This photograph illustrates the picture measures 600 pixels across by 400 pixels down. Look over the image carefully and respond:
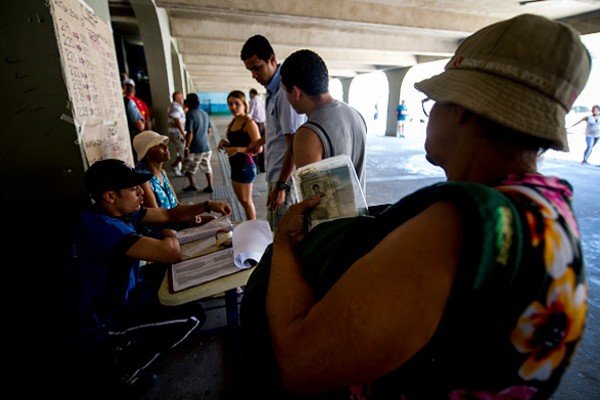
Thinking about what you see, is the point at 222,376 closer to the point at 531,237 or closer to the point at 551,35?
the point at 531,237

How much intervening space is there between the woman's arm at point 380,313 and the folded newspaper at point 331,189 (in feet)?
1.25

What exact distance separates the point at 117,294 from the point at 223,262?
56 centimetres

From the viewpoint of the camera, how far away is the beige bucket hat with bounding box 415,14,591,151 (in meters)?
Result: 0.60

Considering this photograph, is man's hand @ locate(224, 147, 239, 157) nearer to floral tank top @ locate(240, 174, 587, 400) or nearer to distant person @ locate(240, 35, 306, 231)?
distant person @ locate(240, 35, 306, 231)

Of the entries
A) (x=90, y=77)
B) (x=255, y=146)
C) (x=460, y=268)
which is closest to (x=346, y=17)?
(x=255, y=146)

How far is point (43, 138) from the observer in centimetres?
164

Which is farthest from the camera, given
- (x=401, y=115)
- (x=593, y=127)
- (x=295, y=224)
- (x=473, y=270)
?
(x=401, y=115)

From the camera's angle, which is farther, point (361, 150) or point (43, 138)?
point (361, 150)

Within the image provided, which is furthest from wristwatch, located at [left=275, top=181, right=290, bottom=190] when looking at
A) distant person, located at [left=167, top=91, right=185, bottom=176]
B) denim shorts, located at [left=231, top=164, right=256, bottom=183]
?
distant person, located at [left=167, top=91, right=185, bottom=176]

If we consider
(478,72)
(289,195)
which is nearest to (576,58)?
(478,72)

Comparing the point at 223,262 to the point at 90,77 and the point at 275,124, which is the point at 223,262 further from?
the point at 90,77

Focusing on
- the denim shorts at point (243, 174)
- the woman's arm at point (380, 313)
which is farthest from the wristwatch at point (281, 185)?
the woman's arm at point (380, 313)

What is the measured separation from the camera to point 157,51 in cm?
584

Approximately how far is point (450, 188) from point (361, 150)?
151 cm
